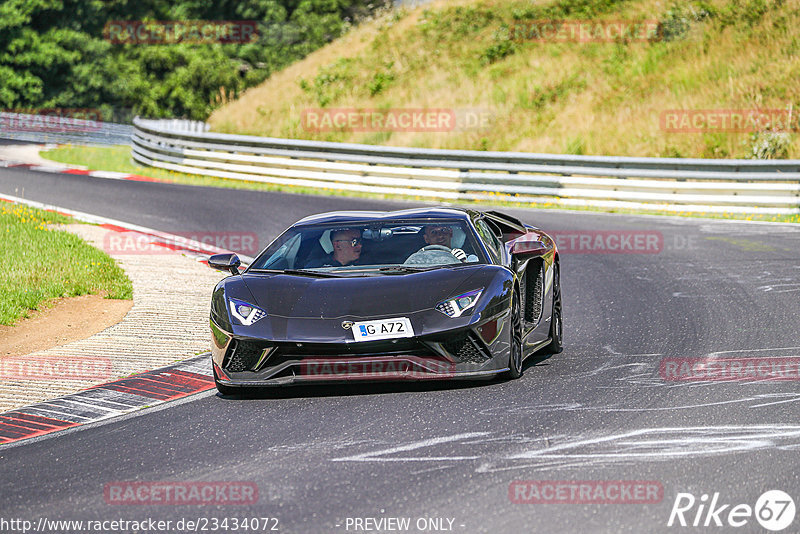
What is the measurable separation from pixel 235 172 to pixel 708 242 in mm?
14218

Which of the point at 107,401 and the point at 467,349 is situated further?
the point at 107,401

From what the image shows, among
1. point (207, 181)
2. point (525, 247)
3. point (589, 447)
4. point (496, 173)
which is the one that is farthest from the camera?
point (207, 181)

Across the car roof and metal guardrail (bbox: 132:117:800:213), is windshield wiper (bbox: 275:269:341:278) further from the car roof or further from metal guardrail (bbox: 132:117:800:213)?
metal guardrail (bbox: 132:117:800:213)

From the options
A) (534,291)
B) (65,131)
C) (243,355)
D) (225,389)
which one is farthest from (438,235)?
(65,131)

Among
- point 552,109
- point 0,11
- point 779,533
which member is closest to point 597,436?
point 779,533

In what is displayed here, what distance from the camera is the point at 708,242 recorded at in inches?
658

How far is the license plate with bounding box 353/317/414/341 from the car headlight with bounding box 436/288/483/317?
0.27m

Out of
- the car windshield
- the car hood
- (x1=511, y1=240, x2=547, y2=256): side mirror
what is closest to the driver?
the car windshield

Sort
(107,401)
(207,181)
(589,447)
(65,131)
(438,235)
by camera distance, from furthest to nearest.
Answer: (65,131), (207,181), (438,235), (107,401), (589,447)

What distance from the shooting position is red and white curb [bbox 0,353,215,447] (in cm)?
729

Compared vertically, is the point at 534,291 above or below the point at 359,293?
below

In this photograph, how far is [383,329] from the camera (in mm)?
7215

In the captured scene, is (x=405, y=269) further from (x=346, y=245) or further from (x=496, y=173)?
(x=496, y=173)

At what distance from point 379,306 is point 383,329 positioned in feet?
0.60
